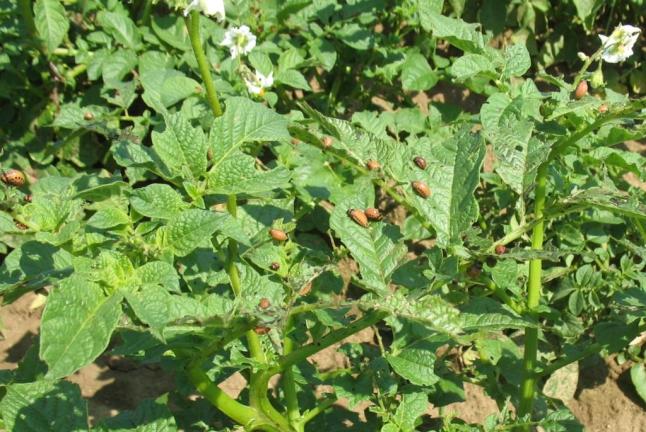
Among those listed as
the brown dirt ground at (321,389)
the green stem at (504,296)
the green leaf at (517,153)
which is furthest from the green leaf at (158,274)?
the brown dirt ground at (321,389)

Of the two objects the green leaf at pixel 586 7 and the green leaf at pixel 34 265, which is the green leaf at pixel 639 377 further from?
the green leaf at pixel 34 265

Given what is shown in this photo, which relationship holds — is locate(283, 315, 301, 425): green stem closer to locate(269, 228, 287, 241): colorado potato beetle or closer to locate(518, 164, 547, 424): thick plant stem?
locate(269, 228, 287, 241): colorado potato beetle

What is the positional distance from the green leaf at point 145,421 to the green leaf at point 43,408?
85 millimetres

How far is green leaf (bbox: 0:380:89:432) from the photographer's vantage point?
1.60m

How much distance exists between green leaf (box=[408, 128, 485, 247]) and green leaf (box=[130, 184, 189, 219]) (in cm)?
45

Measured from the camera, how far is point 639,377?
283 centimetres

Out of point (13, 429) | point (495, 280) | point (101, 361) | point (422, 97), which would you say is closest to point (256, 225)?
point (495, 280)

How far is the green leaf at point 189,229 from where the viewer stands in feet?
4.78

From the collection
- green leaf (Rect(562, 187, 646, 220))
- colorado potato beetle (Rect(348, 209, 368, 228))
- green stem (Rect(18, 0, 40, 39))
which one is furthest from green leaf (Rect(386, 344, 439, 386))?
green stem (Rect(18, 0, 40, 39))

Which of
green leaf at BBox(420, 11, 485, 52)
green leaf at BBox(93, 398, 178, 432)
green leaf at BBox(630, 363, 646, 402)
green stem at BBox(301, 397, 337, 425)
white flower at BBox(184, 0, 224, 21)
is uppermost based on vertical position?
white flower at BBox(184, 0, 224, 21)

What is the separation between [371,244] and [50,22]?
1.82m

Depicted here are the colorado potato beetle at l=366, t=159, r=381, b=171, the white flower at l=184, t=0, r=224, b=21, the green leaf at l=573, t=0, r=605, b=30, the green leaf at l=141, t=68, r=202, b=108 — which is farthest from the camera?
the green leaf at l=573, t=0, r=605, b=30

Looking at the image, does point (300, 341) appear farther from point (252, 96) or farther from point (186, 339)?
point (252, 96)

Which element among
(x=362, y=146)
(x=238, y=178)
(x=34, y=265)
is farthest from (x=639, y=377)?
(x=34, y=265)
